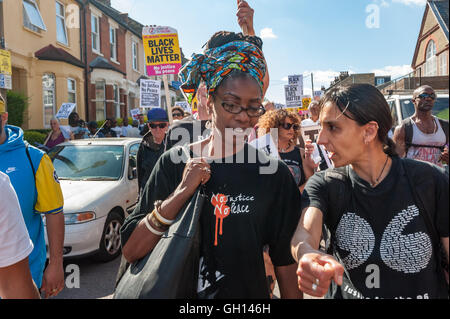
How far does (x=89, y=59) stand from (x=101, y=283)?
1791cm

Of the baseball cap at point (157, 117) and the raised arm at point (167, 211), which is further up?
the baseball cap at point (157, 117)

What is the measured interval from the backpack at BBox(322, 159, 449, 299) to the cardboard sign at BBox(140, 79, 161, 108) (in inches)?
338

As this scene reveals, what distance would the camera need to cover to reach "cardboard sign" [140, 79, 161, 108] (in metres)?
9.73

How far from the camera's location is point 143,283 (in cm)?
132

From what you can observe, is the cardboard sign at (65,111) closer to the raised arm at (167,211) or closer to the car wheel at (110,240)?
the car wheel at (110,240)

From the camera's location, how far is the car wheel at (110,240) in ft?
16.4

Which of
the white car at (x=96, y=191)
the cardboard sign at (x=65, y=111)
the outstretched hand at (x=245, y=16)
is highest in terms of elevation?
the cardboard sign at (x=65, y=111)

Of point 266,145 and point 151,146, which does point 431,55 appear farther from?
point 266,145

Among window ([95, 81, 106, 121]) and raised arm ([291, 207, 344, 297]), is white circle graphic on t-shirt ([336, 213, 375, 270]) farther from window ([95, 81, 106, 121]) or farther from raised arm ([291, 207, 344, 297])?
window ([95, 81, 106, 121])

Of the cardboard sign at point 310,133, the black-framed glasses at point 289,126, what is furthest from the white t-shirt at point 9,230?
the cardboard sign at point 310,133

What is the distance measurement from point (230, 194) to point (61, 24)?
18346mm

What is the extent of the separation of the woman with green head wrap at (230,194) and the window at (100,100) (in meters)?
20.1

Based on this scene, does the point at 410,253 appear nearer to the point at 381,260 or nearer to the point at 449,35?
the point at 381,260

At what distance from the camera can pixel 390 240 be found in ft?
5.15
